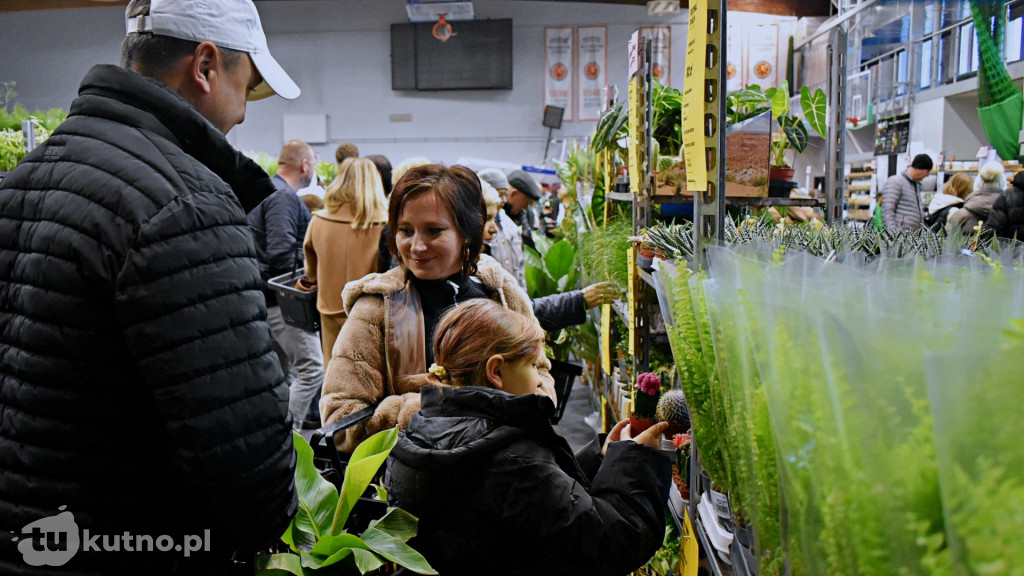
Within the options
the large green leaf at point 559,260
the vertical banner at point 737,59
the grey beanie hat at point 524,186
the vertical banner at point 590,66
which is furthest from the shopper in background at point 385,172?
the vertical banner at point 590,66

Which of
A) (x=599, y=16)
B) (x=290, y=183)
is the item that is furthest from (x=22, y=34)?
(x=290, y=183)

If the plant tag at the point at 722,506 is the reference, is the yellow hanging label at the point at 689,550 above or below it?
below

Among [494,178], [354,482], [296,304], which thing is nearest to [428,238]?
[354,482]

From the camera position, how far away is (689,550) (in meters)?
1.43

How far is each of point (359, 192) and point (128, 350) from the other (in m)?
2.52

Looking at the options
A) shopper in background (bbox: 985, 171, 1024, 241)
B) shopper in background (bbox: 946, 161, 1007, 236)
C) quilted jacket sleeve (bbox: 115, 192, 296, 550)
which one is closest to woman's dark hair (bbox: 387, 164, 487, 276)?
quilted jacket sleeve (bbox: 115, 192, 296, 550)

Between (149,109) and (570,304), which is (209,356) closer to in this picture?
(149,109)

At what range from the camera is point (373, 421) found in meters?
1.91

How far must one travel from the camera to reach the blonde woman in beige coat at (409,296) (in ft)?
6.39

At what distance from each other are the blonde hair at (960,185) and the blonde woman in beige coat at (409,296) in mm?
6421

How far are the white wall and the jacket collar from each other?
570 inches

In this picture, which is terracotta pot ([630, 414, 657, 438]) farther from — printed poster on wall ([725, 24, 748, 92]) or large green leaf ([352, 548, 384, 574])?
printed poster on wall ([725, 24, 748, 92])

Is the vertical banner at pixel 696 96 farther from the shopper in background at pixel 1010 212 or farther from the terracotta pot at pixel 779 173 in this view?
the shopper in background at pixel 1010 212

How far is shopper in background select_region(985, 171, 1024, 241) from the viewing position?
4.85 m
